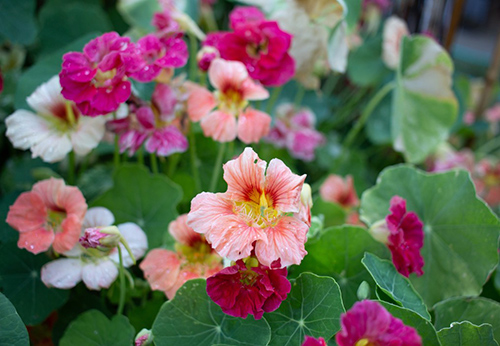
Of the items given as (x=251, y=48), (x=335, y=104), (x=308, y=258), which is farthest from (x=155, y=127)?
(x=335, y=104)

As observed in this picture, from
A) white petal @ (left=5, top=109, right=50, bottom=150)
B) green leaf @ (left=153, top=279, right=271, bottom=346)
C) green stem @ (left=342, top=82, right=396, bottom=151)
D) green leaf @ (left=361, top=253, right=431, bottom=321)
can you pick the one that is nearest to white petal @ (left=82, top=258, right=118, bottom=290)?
green leaf @ (left=153, top=279, right=271, bottom=346)

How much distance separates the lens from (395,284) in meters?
0.62

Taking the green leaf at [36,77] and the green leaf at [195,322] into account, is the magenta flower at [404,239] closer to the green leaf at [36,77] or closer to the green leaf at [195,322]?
the green leaf at [195,322]

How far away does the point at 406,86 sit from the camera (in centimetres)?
111

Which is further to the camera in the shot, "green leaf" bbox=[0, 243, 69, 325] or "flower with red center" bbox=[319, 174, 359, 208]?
"flower with red center" bbox=[319, 174, 359, 208]

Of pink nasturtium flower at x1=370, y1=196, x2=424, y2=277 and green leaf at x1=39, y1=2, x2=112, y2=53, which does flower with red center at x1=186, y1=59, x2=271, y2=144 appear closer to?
pink nasturtium flower at x1=370, y1=196, x2=424, y2=277

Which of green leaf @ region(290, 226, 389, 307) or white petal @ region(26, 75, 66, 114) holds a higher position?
white petal @ region(26, 75, 66, 114)

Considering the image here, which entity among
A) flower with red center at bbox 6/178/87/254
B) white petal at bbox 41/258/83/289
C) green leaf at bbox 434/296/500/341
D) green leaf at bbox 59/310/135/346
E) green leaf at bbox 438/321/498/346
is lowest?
green leaf at bbox 59/310/135/346

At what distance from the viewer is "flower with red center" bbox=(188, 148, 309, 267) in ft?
1.64

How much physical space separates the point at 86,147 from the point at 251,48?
304mm

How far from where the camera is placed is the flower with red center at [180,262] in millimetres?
644

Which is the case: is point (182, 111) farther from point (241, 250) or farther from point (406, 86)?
point (406, 86)

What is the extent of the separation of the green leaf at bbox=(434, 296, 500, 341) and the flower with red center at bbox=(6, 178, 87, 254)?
53 centimetres

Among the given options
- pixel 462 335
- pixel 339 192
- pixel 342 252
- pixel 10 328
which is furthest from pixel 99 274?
pixel 339 192
